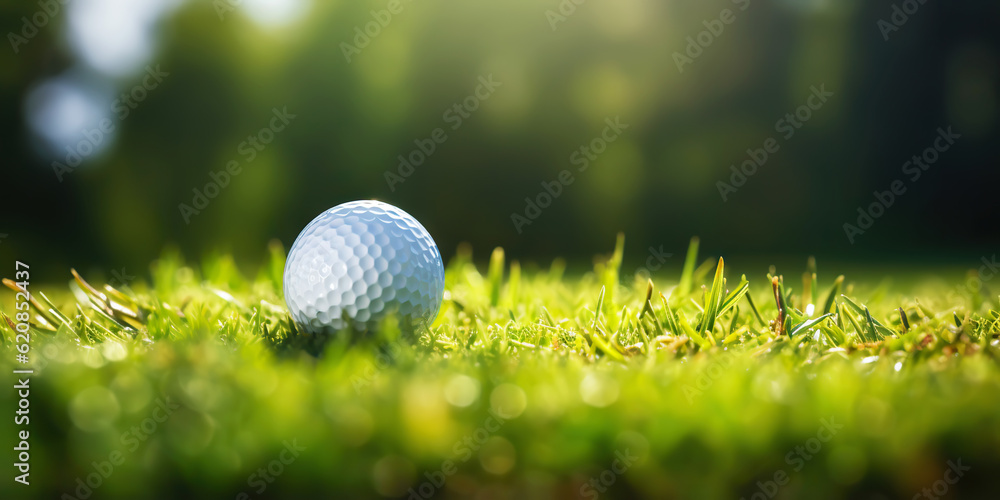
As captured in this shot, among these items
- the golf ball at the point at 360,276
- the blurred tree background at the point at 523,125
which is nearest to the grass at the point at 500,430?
the golf ball at the point at 360,276

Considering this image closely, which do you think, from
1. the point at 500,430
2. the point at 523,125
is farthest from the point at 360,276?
the point at 523,125

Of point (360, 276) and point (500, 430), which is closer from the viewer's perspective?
point (500, 430)

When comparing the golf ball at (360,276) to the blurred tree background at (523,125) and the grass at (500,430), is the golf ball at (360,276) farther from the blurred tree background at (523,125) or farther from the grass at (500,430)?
the blurred tree background at (523,125)

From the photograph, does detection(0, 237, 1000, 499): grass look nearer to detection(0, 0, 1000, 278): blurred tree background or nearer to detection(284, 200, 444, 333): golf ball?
detection(284, 200, 444, 333): golf ball

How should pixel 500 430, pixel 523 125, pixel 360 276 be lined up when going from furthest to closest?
pixel 523 125
pixel 360 276
pixel 500 430

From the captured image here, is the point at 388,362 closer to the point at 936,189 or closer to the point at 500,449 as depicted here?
the point at 500,449

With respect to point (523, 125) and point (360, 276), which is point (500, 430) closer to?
point (360, 276)

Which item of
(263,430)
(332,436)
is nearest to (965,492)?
(332,436)

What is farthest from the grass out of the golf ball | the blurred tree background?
the blurred tree background
